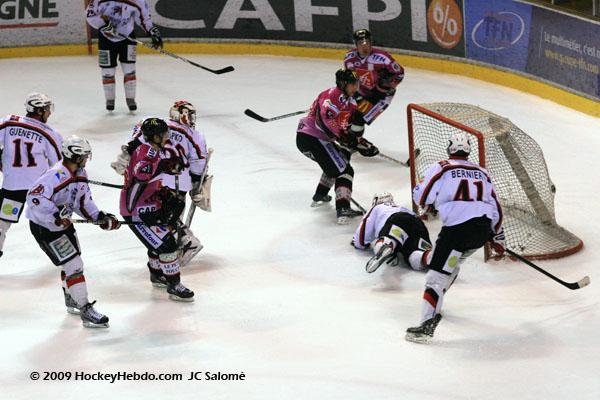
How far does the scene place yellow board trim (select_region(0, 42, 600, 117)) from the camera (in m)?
10.2

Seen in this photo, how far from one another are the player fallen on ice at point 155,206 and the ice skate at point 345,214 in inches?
61.1

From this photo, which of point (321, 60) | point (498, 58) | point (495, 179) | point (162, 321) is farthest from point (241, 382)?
point (321, 60)

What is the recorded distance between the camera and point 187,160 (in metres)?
6.97

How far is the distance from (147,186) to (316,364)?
1487 millimetres

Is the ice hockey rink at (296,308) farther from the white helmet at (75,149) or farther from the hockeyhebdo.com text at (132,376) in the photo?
the white helmet at (75,149)

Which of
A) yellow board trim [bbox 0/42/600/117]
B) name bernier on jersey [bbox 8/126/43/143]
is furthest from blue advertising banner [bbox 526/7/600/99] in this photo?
name bernier on jersey [bbox 8/126/43/143]

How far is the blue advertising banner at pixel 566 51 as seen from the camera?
9.66 m

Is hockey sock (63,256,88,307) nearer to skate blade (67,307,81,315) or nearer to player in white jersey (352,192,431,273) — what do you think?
skate blade (67,307,81,315)

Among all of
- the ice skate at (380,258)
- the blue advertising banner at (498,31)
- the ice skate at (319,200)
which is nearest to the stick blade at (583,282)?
the ice skate at (380,258)

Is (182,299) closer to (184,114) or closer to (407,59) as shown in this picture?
(184,114)

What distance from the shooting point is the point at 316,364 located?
18.9 feet

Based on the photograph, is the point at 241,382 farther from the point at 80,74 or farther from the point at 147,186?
the point at 80,74

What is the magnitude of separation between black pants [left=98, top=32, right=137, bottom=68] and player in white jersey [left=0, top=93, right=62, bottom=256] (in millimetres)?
3419

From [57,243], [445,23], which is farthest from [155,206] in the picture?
[445,23]
